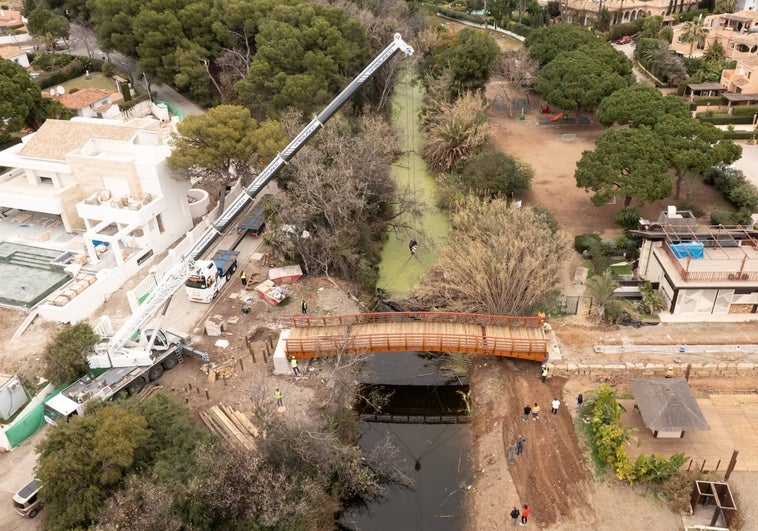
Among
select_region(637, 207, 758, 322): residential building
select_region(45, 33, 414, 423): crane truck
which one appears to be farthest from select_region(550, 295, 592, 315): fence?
select_region(45, 33, 414, 423): crane truck

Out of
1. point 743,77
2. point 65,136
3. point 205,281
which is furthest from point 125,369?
point 743,77

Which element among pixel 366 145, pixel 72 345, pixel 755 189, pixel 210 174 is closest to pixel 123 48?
pixel 210 174

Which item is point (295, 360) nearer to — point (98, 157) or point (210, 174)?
point (210, 174)

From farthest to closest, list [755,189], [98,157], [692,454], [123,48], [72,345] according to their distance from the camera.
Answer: [123,48]
[755,189]
[98,157]
[72,345]
[692,454]

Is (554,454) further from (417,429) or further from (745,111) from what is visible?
(745,111)

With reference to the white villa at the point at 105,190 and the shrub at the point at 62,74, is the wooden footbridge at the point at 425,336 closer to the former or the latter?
the white villa at the point at 105,190

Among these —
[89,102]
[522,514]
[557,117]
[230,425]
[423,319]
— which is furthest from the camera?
[557,117]

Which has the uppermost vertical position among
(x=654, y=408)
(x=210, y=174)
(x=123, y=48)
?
(x=123, y=48)
